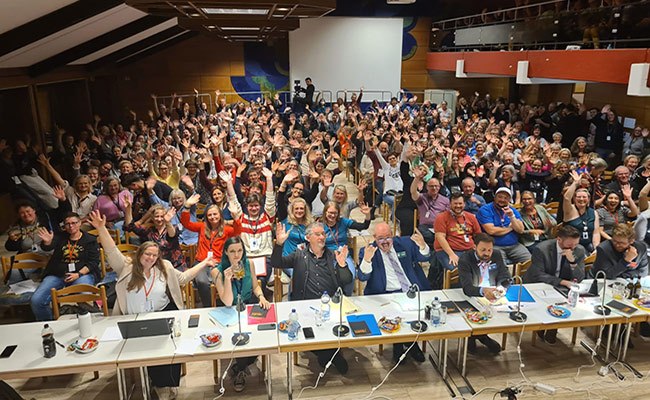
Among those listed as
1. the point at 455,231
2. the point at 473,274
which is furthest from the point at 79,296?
the point at 455,231

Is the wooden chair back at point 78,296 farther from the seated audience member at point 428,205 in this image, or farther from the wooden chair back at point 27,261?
the seated audience member at point 428,205

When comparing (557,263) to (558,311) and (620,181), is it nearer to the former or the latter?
(558,311)

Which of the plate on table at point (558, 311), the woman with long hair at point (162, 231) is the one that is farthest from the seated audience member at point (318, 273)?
the plate on table at point (558, 311)

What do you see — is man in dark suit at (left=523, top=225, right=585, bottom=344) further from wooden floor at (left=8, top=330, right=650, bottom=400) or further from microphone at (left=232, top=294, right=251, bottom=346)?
microphone at (left=232, top=294, right=251, bottom=346)

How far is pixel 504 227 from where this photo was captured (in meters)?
6.02

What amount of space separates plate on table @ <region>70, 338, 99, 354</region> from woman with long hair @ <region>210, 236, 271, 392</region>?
1034 mm

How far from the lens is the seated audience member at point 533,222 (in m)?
6.12

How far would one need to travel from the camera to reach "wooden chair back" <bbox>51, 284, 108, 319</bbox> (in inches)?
169

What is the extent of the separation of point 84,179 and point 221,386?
11.8 ft

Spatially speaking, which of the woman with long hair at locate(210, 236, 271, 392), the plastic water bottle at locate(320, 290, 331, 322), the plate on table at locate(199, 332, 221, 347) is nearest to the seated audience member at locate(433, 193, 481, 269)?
the plastic water bottle at locate(320, 290, 331, 322)

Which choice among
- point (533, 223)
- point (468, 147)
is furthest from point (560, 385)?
point (468, 147)

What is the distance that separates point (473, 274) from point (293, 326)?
6.25ft

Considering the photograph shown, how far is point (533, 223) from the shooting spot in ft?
20.3

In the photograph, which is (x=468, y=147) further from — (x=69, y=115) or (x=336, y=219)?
(x=69, y=115)
